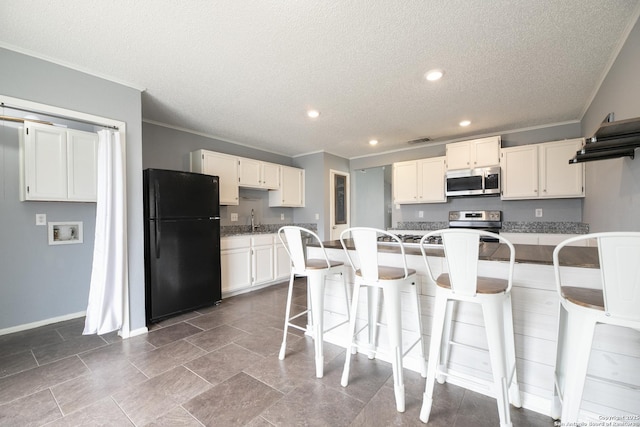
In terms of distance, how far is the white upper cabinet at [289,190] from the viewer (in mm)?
5004

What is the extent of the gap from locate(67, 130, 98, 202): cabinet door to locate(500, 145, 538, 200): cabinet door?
4.98 m

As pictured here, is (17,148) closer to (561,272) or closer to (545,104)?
(561,272)

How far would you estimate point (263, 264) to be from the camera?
4363 millimetres

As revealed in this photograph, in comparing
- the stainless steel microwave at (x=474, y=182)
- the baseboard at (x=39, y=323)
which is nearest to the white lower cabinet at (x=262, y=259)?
the baseboard at (x=39, y=323)

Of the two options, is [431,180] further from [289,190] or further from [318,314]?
[318,314]

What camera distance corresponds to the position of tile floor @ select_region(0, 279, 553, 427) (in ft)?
5.03

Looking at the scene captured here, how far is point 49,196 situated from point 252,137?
2605mm

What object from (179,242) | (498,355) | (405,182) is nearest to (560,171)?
(405,182)

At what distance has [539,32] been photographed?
6.10ft

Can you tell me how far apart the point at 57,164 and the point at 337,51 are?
2.68 meters

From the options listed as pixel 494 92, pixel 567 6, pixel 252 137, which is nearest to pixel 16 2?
pixel 252 137

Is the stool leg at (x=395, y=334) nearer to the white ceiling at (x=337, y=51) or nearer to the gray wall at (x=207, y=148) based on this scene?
the white ceiling at (x=337, y=51)

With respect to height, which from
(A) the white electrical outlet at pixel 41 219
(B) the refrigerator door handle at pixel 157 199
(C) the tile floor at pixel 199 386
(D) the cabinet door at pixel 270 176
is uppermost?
(D) the cabinet door at pixel 270 176

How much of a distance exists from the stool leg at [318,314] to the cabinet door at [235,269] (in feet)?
6.86
